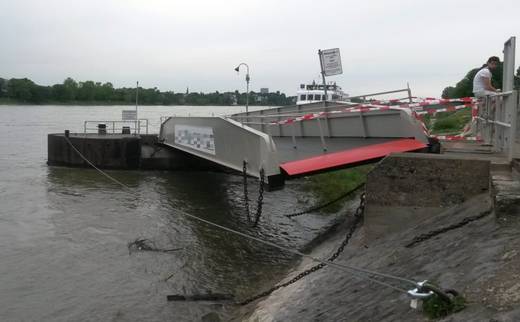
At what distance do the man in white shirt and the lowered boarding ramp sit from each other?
4.18ft

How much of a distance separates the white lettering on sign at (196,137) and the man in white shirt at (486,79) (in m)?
6.85

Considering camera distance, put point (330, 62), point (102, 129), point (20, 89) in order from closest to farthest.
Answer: point (330, 62) → point (102, 129) → point (20, 89)

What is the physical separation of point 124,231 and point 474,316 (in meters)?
9.87

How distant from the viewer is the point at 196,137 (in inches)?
628

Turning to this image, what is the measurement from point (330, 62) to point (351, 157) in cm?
675

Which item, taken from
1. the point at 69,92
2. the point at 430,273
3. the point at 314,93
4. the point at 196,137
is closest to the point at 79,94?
the point at 69,92

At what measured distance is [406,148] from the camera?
909cm

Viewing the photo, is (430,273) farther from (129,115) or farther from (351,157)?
(129,115)

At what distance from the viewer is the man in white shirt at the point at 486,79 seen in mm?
9691

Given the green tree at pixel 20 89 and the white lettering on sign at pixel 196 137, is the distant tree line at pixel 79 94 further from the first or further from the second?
the white lettering on sign at pixel 196 137

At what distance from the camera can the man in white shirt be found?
9.69m

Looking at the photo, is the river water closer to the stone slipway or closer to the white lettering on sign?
the stone slipway

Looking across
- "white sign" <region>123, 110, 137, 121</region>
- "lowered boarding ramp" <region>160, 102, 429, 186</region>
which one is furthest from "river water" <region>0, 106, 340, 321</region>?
"white sign" <region>123, 110, 137, 121</region>

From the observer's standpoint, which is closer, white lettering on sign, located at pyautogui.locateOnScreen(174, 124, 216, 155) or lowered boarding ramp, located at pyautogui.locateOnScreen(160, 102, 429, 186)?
lowered boarding ramp, located at pyautogui.locateOnScreen(160, 102, 429, 186)
